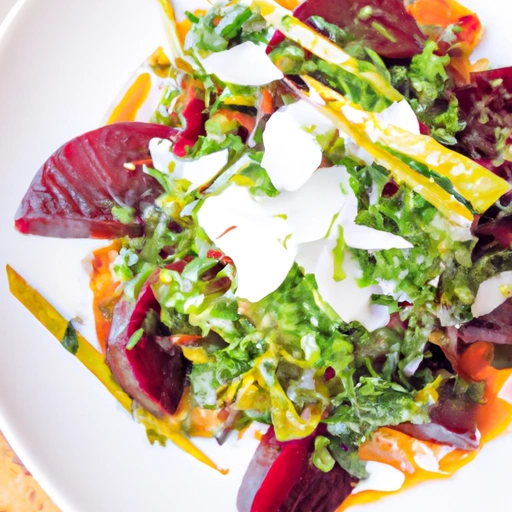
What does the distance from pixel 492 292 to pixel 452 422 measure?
0.25 metres

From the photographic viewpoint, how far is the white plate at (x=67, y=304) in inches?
40.4

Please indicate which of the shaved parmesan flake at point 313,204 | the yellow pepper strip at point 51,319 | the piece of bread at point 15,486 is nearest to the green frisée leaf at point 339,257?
the shaved parmesan flake at point 313,204

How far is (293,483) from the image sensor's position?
93 centimetres

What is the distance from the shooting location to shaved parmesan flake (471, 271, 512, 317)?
86cm

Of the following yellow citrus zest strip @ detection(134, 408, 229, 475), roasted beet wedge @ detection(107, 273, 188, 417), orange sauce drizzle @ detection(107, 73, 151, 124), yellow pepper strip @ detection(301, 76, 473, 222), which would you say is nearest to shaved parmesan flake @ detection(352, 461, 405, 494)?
yellow citrus zest strip @ detection(134, 408, 229, 475)

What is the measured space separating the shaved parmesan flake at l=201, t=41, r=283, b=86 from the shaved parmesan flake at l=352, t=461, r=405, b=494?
71cm

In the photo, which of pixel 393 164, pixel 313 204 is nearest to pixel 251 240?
pixel 313 204

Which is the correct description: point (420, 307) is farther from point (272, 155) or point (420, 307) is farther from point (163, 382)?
point (163, 382)

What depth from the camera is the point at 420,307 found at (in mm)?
879

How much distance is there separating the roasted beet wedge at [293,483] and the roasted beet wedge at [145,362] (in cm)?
21

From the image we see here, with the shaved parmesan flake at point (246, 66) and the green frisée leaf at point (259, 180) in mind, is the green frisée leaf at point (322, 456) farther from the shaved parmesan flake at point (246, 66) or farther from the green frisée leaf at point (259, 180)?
the shaved parmesan flake at point (246, 66)

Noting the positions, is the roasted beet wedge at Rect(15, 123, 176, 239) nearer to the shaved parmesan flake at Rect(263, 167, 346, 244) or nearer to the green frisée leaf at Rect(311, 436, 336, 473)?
the shaved parmesan flake at Rect(263, 167, 346, 244)

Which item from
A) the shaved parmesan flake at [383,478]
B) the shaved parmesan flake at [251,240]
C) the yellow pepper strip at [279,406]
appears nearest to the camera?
the shaved parmesan flake at [251,240]

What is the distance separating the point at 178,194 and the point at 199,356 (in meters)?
0.29
